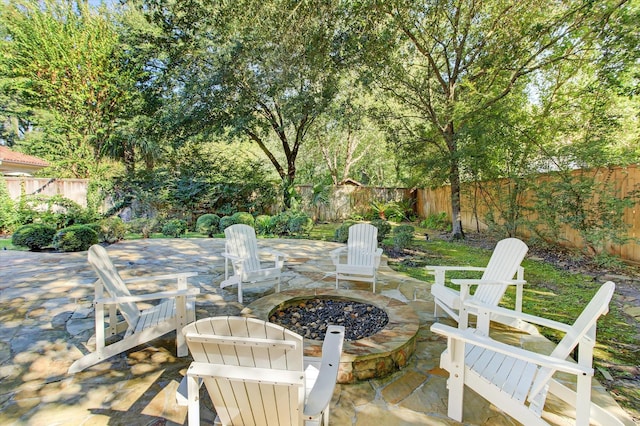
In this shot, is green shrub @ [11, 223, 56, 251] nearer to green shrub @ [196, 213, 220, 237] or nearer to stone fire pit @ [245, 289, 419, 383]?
green shrub @ [196, 213, 220, 237]

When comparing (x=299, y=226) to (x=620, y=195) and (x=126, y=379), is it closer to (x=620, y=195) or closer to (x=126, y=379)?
(x=620, y=195)

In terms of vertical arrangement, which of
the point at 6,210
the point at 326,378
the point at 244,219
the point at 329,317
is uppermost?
the point at 6,210

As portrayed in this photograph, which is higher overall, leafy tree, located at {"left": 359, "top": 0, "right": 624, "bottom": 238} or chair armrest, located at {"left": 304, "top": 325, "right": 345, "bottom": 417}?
leafy tree, located at {"left": 359, "top": 0, "right": 624, "bottom": 238}

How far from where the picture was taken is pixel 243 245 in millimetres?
4664

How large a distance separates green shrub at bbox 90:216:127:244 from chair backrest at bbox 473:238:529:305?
8968 millimetres

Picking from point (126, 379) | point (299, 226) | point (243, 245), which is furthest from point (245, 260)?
point (299, 226)

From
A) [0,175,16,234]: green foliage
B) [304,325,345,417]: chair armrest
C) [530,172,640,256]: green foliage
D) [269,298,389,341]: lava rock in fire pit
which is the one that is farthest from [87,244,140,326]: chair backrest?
[0,175,16,234]: green foliage

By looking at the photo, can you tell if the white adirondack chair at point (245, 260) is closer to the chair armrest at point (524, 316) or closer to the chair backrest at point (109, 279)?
the chair backrest at point (109, 279)

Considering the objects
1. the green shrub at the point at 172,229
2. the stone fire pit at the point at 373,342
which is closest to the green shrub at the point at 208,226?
the green shrub at the point at 172,229

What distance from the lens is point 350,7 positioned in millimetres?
7547

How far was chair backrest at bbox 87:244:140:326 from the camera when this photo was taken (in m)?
2.64

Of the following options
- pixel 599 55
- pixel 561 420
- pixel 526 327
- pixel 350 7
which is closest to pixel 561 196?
pixel 599 55

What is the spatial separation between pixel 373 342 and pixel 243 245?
8.71 feet

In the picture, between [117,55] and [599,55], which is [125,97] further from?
[599,55]
